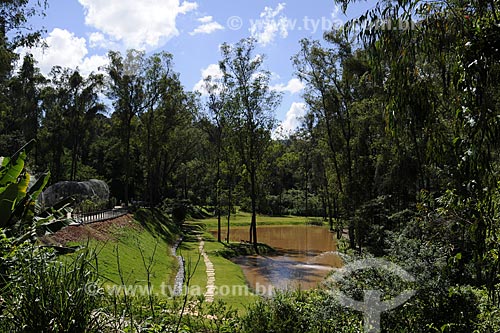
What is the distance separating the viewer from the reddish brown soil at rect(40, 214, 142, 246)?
1171 cm

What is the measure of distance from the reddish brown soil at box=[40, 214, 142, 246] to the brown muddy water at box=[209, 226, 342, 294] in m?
5.19

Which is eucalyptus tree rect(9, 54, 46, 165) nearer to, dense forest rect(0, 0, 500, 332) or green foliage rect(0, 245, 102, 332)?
dense forest rect(0, 0, 500, 332)

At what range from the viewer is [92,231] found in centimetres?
1473

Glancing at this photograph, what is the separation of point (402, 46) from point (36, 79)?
3555cm

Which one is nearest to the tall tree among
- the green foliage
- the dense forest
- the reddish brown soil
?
the dense forest

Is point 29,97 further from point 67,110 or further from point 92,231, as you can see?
point 92,231

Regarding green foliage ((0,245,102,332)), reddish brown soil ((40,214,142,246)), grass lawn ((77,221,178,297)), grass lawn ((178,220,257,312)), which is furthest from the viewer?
reddish brown soil ((40,214,142,246))

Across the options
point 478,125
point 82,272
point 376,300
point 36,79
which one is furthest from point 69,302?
point 36,79

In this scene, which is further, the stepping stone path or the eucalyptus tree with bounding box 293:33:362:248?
the eucalyptus tree with bounding box 293:33:362:248

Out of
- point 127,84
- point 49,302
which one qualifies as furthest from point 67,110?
point 49,302

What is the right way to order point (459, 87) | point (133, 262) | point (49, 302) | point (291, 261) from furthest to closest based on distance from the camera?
point (291, 261), point (133, 262), point (49, 302), point (459, 87)

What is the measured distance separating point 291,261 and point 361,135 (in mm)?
7192

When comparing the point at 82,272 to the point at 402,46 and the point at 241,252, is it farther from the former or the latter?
the point at 241,252

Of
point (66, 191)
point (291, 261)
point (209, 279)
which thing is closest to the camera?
point (209, 279)
